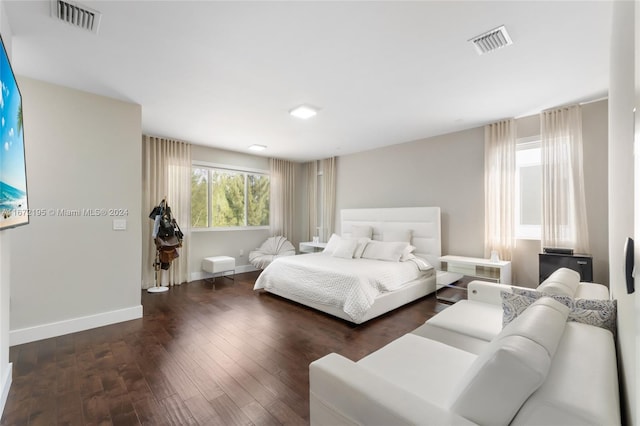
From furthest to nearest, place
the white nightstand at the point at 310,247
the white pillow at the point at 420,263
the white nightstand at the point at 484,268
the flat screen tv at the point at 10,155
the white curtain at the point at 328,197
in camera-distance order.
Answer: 1. the white curtain at the point at 328,197
2. the white nightstand at the point at 310,247
3. the white pillow at the point at 420,263
4. the white nightstand at the point at 484,268
5. the flat screen tv at the point at 10,155

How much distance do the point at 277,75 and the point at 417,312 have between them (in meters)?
3.23

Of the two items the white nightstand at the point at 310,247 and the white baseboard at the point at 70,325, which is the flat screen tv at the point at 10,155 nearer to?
the white baseboard at the point at 70,325

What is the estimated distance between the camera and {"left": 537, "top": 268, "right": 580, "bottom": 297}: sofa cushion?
162 cm

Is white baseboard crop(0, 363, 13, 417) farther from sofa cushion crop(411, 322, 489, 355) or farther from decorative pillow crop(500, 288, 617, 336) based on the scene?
decorative pillow crop(500, 288, 617, 336)

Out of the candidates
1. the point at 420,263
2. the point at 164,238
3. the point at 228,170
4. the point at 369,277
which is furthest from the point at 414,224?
the point at 164,238

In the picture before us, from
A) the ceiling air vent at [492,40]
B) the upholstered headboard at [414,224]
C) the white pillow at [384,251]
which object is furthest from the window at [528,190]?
the ceiling air vent at [492,40]

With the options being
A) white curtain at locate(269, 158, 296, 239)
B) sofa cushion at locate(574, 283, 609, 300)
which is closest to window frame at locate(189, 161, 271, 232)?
white curtain at locate(269, 158, 296, 239)

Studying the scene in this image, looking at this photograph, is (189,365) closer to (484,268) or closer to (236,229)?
(484,268)

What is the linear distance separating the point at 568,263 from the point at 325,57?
3.58m

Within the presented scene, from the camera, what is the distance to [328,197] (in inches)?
258

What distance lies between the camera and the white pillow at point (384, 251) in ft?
Answer: 13.9

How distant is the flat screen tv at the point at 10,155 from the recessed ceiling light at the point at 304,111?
2449 millimetres

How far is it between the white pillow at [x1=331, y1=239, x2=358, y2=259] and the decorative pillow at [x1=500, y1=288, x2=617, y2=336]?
2.98 m

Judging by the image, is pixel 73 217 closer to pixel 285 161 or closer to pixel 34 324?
pixel 34 324
